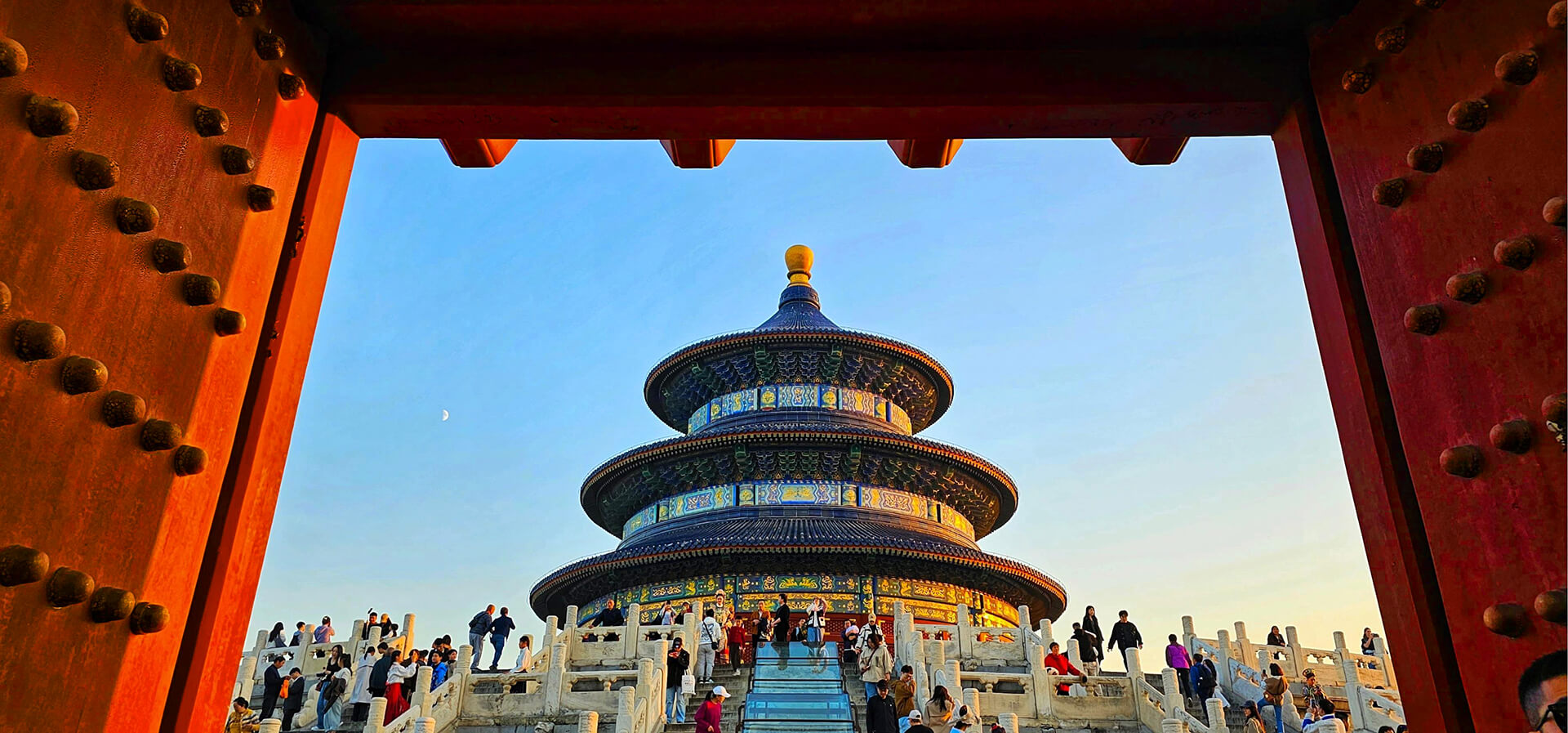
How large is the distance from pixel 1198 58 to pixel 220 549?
9.94 feet

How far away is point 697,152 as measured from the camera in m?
3.62

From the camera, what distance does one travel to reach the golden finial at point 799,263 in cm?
3338

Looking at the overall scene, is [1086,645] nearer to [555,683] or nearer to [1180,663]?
[1180,663]

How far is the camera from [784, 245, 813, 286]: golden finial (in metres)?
33.4

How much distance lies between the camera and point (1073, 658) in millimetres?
14516

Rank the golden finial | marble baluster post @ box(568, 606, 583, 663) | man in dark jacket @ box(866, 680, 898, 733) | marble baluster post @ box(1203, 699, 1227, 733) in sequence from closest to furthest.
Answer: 1. man in dark jacket @ box(866, 680, 898, 733)
2. marble baluster post @ box(1203, 699, 1227, 733)
3. marble baluster post @ box(568, 606, 583, 663)
4. the golden finial

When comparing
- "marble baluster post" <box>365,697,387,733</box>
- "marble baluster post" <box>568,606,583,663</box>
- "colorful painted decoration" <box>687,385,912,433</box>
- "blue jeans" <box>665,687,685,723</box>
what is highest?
"colorful painted decoration" <box>687,385,912,433</box>

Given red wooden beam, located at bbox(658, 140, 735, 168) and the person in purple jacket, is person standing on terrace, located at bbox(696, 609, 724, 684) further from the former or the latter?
red wooden beam, located at bbox(658, 140, 735, 168)

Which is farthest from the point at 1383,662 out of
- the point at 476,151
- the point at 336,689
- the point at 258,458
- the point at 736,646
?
the point at 258,458

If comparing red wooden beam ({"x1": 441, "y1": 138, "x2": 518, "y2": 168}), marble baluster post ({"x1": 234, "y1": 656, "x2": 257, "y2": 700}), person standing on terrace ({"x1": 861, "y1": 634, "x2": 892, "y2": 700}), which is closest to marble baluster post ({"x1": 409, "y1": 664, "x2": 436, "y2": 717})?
marble baluster post ({"x1": 234, "y1": 656, "x2": 257, "y2": 700})

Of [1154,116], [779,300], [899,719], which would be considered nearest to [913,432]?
[779,300]

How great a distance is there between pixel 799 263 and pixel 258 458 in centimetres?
3108

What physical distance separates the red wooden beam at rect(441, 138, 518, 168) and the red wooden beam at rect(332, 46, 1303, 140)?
214 mm

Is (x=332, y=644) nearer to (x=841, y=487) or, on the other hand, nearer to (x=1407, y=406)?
(x=841, y=487)
